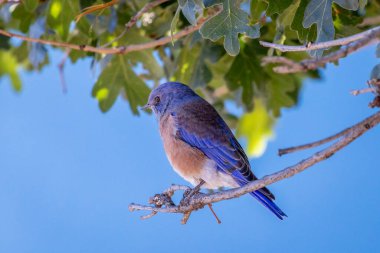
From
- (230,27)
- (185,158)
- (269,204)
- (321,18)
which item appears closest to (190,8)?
(230,27)

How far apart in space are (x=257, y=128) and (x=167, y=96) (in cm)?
170

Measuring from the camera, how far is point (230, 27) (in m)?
3.36

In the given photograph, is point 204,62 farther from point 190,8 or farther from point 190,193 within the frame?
point 190,8

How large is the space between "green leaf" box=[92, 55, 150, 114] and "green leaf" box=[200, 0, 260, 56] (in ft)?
4.66

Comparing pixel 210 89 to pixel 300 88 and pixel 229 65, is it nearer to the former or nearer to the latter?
pixel 229 65

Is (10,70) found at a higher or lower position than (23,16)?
higher

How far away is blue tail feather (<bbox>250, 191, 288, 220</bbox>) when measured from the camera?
3.72 metres

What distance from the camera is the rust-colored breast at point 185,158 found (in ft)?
13.6

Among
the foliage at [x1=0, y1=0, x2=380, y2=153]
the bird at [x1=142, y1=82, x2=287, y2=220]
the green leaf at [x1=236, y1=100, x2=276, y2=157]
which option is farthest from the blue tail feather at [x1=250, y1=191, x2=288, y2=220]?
the green leaf at [x1=236, y1=100, x2=276, y2=157]

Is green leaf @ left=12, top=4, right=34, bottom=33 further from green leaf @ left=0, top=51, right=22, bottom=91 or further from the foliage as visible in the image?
green leaf @ left=0, top=51, right=22, bottom=91

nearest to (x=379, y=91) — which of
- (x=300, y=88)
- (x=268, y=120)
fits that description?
(x=300, y=88)

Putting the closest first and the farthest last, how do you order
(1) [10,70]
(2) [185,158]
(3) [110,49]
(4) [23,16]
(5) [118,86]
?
(2) [185,158] < (3) [110,49] < (4) [23,16] < (5) [118,86] < (1) [10,70]

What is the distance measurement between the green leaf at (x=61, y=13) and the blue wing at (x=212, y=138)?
0.85m

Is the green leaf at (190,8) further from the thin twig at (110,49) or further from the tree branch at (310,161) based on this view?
the thin twig at (110,49)
